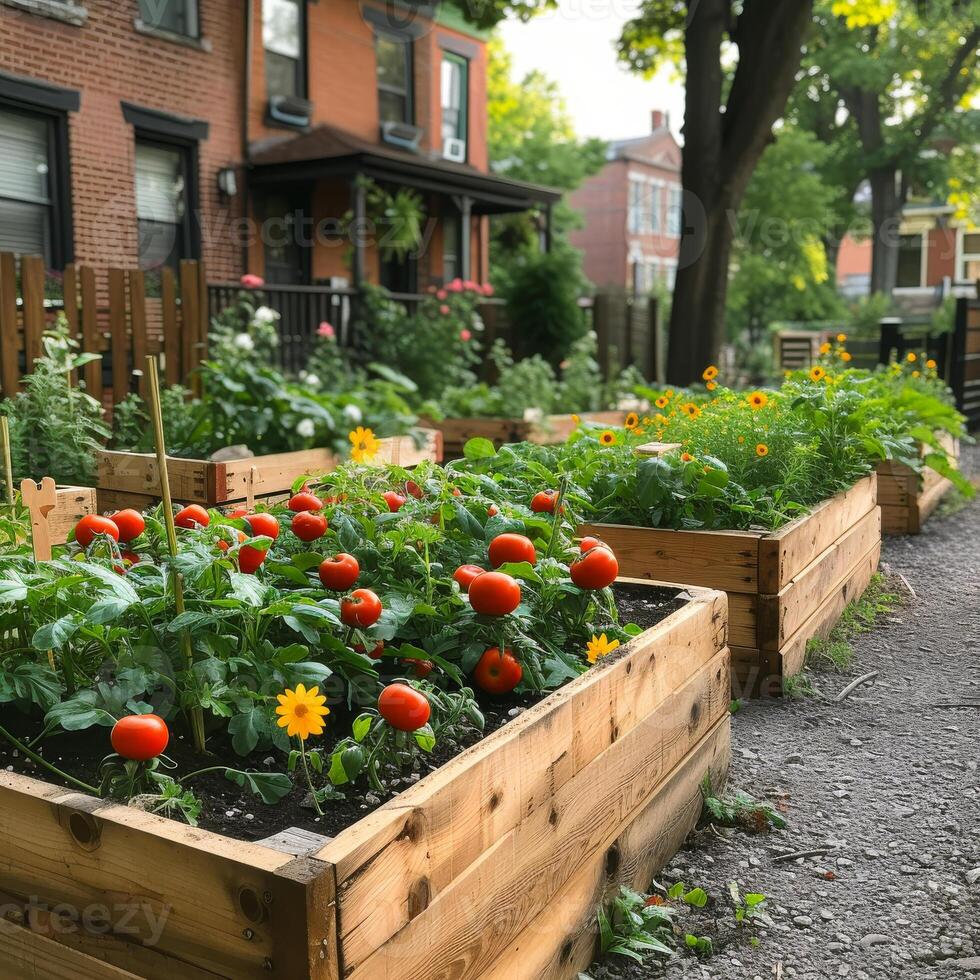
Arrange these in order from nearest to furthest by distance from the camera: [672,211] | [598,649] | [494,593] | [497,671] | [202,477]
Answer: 1. [494,593]
2. [497,671]
3. [598,649]
4. [202,477]
5. [672,211]

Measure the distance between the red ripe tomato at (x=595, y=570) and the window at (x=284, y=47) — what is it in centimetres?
1242

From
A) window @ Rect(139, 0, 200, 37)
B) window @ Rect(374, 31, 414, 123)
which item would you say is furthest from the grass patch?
window @ Rect(374, 31, 414, 123)

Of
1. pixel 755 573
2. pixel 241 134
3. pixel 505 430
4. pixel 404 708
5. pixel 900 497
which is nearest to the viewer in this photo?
pixel 404 708

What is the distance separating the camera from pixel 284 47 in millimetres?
13625

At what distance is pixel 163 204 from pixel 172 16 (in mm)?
2185

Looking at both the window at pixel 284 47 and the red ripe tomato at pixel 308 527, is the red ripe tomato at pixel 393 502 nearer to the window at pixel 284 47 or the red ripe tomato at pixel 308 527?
the red ripe tomato at pixel 308 527

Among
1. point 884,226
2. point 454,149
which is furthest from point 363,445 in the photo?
point 884,226

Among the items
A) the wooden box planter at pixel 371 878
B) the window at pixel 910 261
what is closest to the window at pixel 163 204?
the wooden box planter at pixel 371 878

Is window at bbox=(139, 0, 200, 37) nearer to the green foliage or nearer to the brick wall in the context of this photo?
the brick wall

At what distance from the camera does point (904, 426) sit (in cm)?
649

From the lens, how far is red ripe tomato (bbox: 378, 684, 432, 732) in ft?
6.16

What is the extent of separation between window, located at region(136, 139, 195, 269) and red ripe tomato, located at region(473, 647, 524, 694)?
10.7 metres

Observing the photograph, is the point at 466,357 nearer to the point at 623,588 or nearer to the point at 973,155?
the point at 623,588

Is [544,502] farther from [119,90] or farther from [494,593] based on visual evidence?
[119,90]
